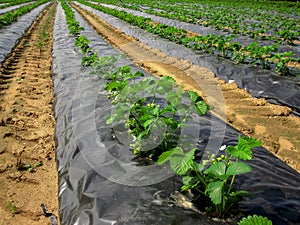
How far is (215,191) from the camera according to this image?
1821 mm

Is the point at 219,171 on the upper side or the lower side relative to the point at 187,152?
upper

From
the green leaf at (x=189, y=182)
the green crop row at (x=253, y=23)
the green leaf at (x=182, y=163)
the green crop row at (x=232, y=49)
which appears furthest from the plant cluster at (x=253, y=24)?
the green leaf at (x=182, y=163)

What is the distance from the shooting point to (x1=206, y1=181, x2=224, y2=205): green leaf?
1.77 meters

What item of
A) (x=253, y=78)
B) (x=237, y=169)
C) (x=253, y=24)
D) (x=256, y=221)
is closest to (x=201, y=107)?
(x=237, y=169)

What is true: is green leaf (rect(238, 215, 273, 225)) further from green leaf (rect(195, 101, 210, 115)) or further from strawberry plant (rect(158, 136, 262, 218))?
green leaf (rect(195, 101, 210, 115))

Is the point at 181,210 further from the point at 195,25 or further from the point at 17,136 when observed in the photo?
the point at 195,25

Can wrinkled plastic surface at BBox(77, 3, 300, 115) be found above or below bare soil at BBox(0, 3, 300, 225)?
above

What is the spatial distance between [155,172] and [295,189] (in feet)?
4.12

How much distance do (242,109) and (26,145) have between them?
3740 mm

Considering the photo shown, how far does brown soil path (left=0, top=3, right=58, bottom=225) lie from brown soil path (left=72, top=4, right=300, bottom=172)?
2.85 meters

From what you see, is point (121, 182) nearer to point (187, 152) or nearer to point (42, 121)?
point (187, 152)

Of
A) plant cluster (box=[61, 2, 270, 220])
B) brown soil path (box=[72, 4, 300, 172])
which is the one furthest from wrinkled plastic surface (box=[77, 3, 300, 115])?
plant cluster (box=[61, 2, 270, 220])

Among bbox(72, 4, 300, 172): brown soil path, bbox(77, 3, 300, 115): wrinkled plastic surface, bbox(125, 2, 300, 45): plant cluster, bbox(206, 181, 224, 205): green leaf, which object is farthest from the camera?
bbox(125, 2, 300, 45): plant cluster

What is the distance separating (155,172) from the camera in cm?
257
